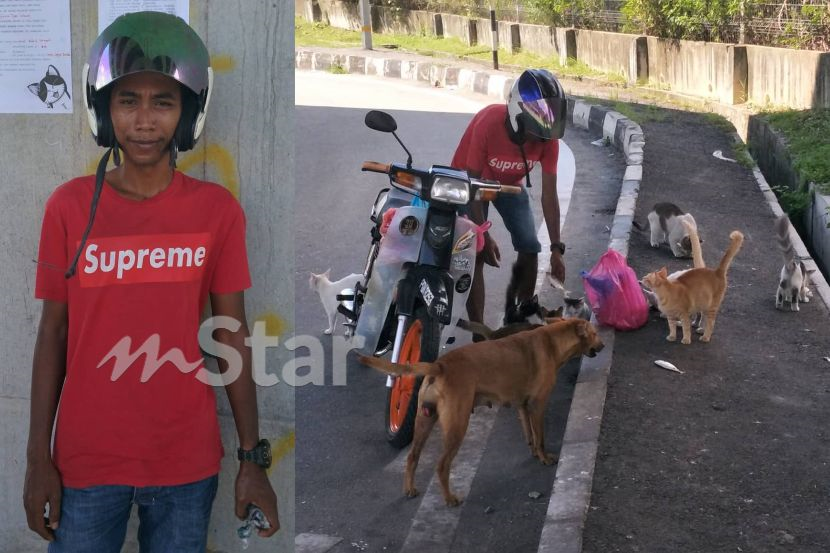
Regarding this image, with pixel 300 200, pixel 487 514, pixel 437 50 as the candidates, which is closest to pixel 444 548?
pixel 487 514

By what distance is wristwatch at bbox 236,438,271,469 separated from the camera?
2.73m

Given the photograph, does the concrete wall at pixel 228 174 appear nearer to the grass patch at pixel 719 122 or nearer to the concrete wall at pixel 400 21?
the grass patch at pixel 719 122

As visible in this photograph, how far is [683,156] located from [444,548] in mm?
7885

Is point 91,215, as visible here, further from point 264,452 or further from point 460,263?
point 460,263

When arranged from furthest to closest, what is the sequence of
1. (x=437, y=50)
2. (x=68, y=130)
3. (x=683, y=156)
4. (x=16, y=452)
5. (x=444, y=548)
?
(x=437, y=50), (x=683, y=156), (x=444, y=548), (x=16, y=452), (x=68, y=130)

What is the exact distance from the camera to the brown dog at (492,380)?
4586 mm

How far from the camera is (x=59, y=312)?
8.57 ft

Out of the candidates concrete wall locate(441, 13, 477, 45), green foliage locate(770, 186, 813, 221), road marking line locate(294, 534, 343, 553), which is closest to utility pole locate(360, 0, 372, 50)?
concrete wall locate(441, 13, 477, 45)

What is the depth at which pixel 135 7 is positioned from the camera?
315 centimetres

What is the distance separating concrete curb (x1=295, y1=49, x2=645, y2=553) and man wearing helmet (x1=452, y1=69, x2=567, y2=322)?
2.16 ft

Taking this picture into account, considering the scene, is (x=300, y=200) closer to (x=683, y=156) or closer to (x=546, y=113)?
(x=683, y=156)

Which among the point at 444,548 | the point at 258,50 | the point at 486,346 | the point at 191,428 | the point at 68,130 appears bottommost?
the point at 444,548

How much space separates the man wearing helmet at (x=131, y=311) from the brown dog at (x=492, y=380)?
1584 millimetres

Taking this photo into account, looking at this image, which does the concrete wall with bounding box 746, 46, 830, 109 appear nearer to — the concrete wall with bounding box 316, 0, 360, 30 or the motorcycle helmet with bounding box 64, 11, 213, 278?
the motorcycle helmet with bounding box 64, 11, 213, 278
